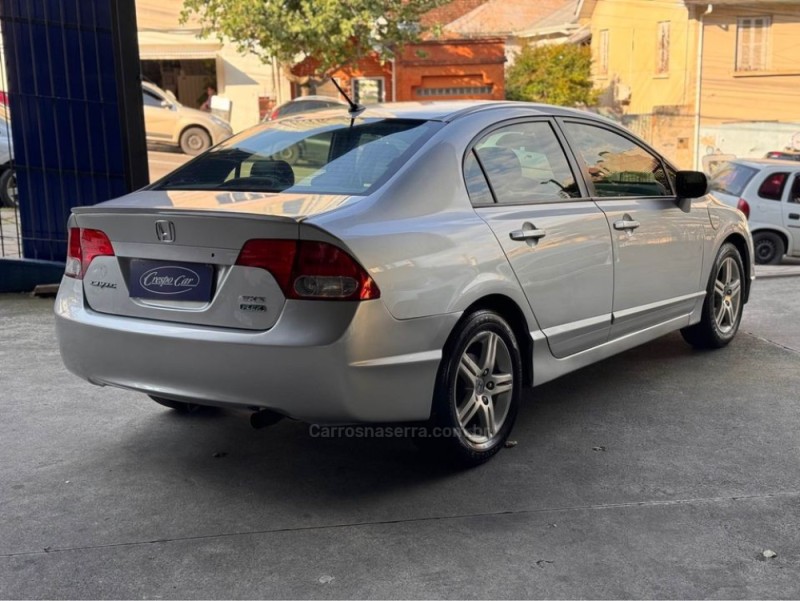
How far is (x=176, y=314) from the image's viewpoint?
372 cm

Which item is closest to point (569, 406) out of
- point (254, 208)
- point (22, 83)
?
point (254, 208)

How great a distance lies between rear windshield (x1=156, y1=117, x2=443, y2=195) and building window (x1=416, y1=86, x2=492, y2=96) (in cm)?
2880

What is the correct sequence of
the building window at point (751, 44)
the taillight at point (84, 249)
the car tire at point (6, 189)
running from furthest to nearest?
the building window at point (751, 44)
the car tire at point (6, 189)
the taillight at point (84, 249)

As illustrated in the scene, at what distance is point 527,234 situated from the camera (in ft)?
14.2

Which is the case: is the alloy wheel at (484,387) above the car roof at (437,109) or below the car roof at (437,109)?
below

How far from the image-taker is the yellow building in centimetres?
2959

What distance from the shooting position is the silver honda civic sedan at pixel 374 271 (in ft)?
11.6

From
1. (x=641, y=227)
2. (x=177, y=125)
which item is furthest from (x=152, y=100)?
(x=641, y=227)

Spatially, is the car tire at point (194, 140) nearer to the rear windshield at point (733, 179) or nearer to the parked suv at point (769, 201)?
the rear windshield at point (733, 179)

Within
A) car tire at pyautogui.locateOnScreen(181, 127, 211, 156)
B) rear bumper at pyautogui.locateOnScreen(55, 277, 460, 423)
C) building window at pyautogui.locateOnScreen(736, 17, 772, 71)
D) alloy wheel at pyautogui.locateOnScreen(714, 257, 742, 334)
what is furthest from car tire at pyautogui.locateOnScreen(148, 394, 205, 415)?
building window at pyautogui.locateOnScreen(736, 17, 772, 71)

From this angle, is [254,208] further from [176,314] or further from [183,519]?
[183,519]

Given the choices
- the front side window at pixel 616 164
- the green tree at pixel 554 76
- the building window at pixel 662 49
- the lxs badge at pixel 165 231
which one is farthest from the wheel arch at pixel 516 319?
the green tree at pixel 554 76

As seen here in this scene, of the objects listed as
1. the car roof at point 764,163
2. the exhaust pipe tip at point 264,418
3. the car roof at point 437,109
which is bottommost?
the exhaust pipe tip at point 264,418

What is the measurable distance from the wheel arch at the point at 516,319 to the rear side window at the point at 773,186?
11.0m
